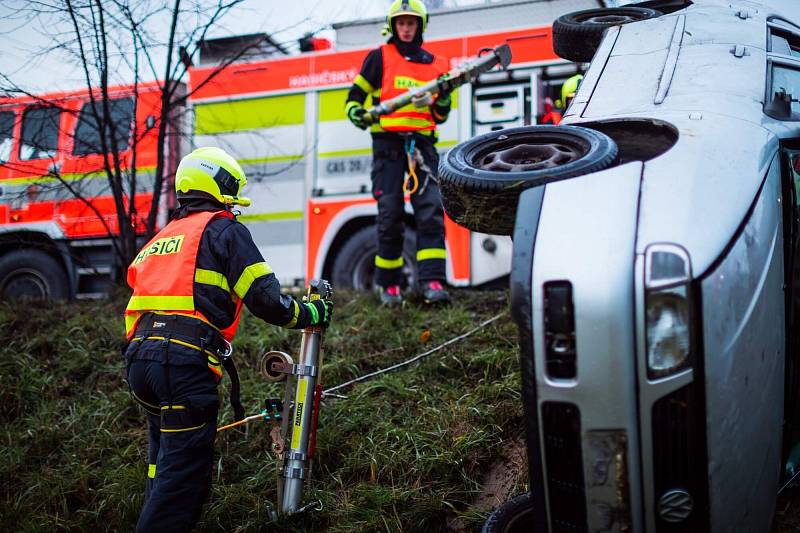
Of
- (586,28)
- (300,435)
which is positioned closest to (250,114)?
(586,28)

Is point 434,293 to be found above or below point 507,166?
below

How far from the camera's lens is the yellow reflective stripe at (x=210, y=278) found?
10.9ft

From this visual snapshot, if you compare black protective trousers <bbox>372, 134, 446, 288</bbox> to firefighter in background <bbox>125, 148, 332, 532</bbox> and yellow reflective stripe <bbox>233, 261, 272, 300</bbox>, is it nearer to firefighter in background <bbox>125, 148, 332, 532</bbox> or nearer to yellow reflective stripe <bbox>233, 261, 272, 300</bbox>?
firefighter in background <bbox>125, 148, 332, 532</bbox>

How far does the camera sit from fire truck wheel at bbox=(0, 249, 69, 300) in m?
8.41

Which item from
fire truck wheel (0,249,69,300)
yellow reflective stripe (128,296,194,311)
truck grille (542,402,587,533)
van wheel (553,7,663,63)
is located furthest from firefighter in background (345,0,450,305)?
fire truck wheel (0,249,69,300)

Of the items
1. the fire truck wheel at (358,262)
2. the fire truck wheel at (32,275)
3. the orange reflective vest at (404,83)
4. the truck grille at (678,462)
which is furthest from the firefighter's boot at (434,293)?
the fire truck wheel at (32,275)

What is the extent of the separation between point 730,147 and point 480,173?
78 cm

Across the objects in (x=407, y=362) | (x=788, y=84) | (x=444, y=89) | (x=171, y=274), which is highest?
(x=444, y=89)

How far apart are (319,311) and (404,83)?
9.75 ft

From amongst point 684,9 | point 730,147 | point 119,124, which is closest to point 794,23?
point 684,9

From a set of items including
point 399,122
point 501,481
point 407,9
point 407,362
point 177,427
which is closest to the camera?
point 177,427

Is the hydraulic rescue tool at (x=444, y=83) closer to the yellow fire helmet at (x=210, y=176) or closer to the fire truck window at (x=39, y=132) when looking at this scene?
the yellow fire helmet at (x=210, y=176)

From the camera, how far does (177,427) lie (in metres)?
3.17

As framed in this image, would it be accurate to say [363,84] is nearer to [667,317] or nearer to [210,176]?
[210,176]
